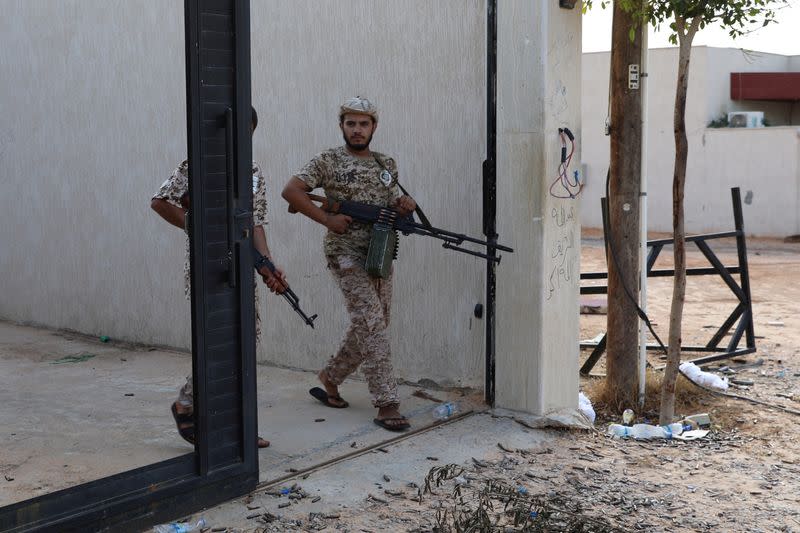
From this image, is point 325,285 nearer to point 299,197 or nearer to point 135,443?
point 299,197

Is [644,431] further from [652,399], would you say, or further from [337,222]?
[337,222]

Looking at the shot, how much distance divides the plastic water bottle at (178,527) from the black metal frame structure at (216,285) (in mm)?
42

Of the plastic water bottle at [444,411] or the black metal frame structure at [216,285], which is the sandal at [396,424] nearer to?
the plastic water bottle at [444,411]

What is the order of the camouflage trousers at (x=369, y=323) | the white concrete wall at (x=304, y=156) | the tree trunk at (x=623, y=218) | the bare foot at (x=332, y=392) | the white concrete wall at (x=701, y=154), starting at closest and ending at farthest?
the camouflage trousers at (x=369, y=323) < the white concrete wall at (x=304, y=156) < the bare foot at (x=332, y=392) < the tree trunk at (x=623, y=218) < the white concrete wall at (x=701, y=154)

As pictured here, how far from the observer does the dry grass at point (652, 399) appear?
6352mm

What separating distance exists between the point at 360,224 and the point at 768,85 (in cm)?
2155

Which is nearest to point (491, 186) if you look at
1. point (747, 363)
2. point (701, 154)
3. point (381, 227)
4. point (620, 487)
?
point (381, 227)

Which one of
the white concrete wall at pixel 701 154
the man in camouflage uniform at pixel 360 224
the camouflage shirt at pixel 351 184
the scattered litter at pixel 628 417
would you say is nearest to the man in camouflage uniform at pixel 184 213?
the man in camouflage uniform at pixel 360 224

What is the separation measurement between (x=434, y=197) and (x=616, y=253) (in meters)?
1.22

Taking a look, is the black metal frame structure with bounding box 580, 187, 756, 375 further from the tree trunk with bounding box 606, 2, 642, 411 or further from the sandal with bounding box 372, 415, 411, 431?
the sandal with bounding box 372, 415, 411, 431

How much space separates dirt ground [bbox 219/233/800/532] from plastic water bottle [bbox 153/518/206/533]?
0.23m

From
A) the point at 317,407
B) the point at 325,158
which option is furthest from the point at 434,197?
the point at 317,407

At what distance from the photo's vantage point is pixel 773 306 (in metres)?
11.7

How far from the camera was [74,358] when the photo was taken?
7.42 m
